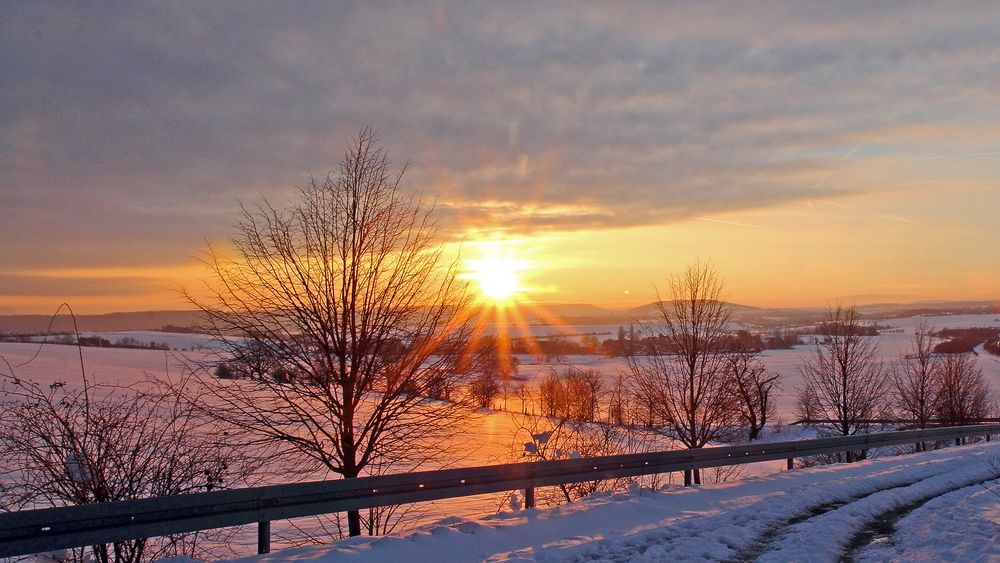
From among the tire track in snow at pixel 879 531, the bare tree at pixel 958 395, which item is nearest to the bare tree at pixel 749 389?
the bare tree at pixel 958 395

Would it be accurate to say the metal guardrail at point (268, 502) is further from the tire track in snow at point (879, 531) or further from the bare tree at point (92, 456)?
the tire track in snow at point (879, 531)

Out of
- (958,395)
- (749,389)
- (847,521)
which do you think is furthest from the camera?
Result: (749,389)

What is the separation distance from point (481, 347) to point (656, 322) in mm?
13911

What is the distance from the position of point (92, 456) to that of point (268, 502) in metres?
3.08

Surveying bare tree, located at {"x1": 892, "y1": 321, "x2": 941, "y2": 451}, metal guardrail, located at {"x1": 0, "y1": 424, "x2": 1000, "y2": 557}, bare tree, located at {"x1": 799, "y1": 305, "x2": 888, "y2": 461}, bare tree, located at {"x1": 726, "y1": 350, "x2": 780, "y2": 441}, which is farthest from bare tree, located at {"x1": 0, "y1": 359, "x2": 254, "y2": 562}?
bare tree, located at {"x1": 892, "y1": 321, "x2": 941, "y2": 451}

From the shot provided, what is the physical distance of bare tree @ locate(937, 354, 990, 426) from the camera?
133 feet

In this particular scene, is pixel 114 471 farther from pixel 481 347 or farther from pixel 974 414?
pixel 974 414

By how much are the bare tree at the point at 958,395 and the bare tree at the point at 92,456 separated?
4192cm

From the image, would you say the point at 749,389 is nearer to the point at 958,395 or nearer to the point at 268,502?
the point at 958,395

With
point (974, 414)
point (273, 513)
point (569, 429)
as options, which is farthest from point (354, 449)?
point (974, 414)

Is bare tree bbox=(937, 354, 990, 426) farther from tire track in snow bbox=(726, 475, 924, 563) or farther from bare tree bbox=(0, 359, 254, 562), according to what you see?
bare tree bbox=(0, 359, 254, 562)

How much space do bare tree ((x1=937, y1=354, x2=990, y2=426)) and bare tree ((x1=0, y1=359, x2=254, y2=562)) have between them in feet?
138

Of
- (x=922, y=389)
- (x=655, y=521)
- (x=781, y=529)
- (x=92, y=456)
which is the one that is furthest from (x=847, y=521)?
(x=922, y=389)

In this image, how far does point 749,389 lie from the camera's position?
42.6 m
